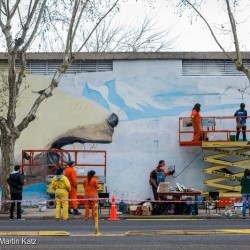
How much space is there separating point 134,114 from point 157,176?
369cm

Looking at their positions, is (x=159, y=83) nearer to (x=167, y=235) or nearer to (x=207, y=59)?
(x=207, y=59)

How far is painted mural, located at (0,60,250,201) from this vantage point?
30812 mm

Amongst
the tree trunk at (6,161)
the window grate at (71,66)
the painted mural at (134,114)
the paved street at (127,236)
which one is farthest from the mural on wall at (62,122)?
the paved street at (127,236)

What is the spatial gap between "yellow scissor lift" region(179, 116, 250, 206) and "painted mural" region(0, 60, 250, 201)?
1.28 ft

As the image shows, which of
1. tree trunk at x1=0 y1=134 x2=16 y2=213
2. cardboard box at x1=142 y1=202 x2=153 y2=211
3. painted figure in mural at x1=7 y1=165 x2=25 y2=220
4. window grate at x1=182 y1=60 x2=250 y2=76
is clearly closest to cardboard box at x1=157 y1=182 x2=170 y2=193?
cardboard box at x1=142 y1=202 x2=153 y2=211

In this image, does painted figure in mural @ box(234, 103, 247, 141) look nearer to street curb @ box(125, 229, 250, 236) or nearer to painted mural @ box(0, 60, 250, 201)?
painted mural @ box(0, 60, 250, 201)

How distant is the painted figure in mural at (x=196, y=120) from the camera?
29.8 meters

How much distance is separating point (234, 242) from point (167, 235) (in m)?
2.02

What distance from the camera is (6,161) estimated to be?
2636 cm

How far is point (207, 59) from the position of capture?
3178 centimetres

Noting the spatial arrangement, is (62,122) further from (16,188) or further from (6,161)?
(16,188)

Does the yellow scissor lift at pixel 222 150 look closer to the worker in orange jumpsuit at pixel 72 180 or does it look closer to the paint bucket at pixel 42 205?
the paint bucket at pixel 42 205

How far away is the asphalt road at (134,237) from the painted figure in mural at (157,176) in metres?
7.16

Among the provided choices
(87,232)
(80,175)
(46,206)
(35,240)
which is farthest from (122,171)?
(35,240)
